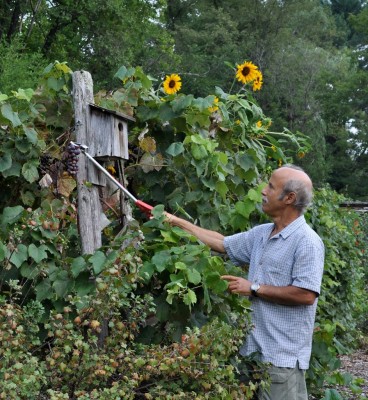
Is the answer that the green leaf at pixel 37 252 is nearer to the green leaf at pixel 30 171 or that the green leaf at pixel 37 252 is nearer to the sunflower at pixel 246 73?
the green leaf at pixel 30 171

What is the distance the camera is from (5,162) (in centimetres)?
411

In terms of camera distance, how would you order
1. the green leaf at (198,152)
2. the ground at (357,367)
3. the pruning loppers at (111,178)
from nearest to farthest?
the pruning loppers at (111,178)
the green leaf at (198,152)
the ground at (357,367)

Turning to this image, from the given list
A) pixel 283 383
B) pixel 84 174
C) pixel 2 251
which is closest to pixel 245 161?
Result: pixel 84 174

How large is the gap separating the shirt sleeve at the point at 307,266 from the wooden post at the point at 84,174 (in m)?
0.90

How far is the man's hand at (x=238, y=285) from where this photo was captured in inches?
155

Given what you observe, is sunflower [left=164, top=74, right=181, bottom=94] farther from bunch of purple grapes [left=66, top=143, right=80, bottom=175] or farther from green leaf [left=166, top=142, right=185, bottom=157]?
bunch of purple grapes [left=66, top=143, right=80, bottom=175]

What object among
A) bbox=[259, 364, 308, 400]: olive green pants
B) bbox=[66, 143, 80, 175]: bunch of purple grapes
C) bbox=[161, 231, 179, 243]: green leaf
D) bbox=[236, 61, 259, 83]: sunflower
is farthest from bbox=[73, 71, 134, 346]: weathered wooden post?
bbox=[236, 61, 259, 83]: sunflower

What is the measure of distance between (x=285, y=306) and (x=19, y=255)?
116 centimetres

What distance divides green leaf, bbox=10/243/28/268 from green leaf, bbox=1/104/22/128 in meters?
0.56

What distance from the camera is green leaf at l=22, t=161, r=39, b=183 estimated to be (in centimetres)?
413

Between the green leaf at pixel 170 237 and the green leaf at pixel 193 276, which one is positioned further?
the green leaf at pixel 170 237

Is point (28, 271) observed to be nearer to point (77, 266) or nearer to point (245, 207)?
point (77, 266)

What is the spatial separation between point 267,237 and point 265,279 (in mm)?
200

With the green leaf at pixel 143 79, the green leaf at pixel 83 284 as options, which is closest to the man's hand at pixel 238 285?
the green leaf at pixel 83 284
